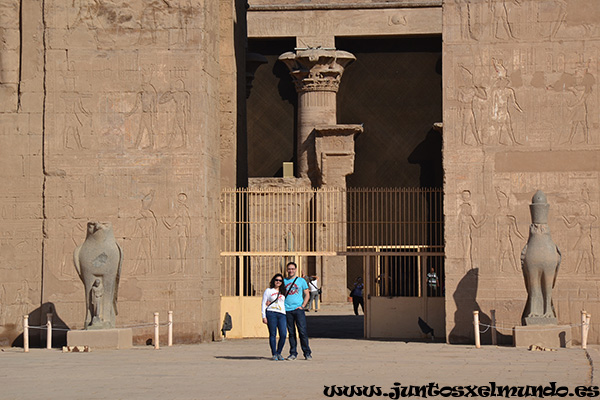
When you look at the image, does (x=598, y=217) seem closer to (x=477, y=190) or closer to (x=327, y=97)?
(x=477, y=190)

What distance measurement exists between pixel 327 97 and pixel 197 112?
14929 mm

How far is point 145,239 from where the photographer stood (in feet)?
61.6

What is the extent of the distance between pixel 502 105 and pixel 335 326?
7.34 meters

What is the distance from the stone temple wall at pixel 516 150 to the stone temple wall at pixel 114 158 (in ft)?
13.9

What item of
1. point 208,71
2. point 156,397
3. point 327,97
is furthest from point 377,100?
point 156,397

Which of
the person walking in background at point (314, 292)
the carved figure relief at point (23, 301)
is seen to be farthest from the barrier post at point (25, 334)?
the person walking in background at point (314, 292)

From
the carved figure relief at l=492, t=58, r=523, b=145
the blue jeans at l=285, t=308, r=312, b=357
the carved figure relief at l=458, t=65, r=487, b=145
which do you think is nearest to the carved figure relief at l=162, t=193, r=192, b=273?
the blue jeans at l=285, t=308, r=312, b=357

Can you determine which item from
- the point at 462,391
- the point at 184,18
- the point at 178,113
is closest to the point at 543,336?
the point at 462,391

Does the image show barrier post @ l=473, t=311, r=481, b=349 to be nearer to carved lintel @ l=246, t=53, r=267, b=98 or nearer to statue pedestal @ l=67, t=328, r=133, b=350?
statue pedestal @ l=67, t=328, r=133, b=350

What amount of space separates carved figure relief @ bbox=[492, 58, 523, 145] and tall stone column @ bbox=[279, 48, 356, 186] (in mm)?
14674

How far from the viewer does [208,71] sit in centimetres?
1933

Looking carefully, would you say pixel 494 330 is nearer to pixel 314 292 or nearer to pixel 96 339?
pixel 96 339

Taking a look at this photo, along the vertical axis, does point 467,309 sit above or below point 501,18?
below

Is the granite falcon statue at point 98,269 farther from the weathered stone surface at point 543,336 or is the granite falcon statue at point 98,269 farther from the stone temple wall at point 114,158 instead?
the weathered stone surface at point 543,336
